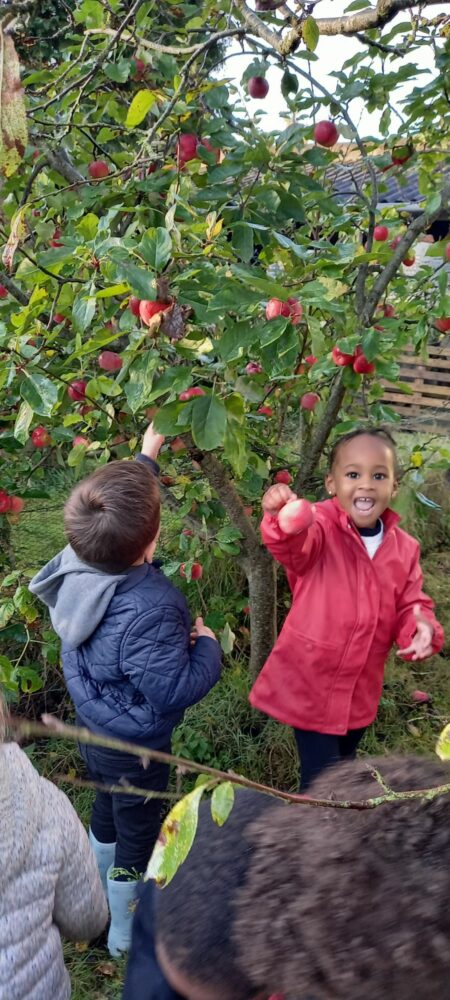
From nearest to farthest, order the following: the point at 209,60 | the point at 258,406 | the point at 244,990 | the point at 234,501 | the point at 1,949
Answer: the point at 244,990
the point at 1,949
the point at 234,501
the point at 258,406
the point at 209,60

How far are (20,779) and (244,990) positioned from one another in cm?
46

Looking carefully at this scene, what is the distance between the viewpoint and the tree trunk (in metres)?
2.30

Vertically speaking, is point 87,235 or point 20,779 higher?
point 87,235

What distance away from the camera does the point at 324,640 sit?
172cm

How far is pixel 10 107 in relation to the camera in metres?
1.23

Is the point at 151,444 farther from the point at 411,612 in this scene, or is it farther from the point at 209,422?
the point at 411,612

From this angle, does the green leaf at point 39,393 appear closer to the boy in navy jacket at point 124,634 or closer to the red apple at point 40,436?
the boy in navy jacket at point 124,634

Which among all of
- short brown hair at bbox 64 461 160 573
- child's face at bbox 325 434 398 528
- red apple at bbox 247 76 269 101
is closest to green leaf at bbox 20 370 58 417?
short brown hair at bbox 64 461 160 573

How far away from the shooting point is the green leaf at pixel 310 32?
51.4 inches

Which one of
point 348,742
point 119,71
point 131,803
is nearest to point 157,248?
point 119,71

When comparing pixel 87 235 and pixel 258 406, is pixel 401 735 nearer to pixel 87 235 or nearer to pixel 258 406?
pixel 258 406

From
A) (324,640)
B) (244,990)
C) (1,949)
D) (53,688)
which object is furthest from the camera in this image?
(53,688)

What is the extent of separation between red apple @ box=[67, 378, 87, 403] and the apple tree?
19 mm

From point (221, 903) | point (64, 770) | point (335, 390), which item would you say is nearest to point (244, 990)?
point (221, 903)
